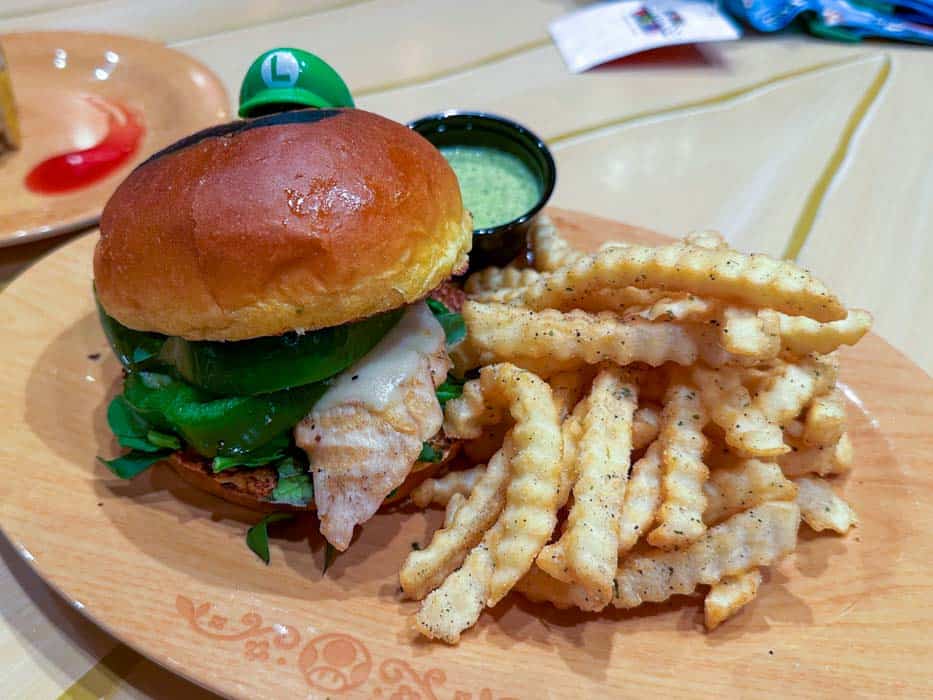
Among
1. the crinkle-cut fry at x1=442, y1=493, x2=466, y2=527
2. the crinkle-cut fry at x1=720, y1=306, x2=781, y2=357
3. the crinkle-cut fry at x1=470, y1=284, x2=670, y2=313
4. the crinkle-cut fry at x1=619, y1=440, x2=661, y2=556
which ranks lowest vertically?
the crinkle-cut fry at x1=442, y1=493, x2=466, y2=527

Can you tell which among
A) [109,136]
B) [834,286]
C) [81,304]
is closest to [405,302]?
[81,304]

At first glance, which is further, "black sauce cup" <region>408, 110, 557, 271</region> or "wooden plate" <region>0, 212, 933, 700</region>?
"black sauce cup" <region>408, 110, 557, 271</region>

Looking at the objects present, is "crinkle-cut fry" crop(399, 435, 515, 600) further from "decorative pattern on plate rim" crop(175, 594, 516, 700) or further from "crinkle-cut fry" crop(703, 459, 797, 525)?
"crinkle-cut fry" crop(703, 459, 797, 525)

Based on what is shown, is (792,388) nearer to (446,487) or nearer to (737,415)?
(737,415)

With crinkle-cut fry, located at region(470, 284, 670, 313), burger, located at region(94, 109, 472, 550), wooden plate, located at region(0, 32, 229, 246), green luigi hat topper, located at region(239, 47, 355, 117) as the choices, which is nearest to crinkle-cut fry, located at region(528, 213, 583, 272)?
crinkle-cut fry, located at region(470, 284, 670, 313)

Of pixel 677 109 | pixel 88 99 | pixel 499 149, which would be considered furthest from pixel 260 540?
pixel 677 109

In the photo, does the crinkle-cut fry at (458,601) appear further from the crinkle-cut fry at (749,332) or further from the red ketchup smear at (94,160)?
the red ketchup smear at (94,160)
